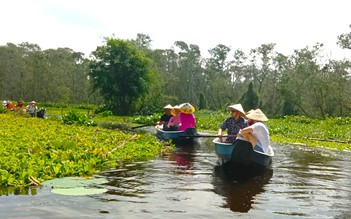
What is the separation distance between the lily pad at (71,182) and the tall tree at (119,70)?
2908cm

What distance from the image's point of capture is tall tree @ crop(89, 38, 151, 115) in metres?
36.8

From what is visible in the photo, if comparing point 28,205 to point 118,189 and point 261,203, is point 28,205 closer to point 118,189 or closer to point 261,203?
point 118,189

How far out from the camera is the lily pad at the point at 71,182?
23.4 ft

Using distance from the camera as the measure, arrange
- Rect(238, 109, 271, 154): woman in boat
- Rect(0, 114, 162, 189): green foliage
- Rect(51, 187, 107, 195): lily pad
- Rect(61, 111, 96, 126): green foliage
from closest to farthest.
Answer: Rect(51, 187, 107, 195): lily pad, Rect(0, 114, 162, 189): green foliage, Rect(238, 109, 271, 154): woman in boat, Rect(61, 111, 96, 126): green foliage

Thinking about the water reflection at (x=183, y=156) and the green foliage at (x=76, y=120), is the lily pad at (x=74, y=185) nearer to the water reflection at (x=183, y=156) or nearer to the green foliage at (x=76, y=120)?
the water reflection at (x=183, y=156)

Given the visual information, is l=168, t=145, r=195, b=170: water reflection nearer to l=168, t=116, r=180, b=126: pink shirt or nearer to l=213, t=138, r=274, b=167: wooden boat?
l=213, t=138, r=274, b=167: wooden boat

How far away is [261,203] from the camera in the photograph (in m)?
6.72

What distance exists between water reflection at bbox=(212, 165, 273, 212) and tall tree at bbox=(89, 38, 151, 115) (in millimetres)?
27447

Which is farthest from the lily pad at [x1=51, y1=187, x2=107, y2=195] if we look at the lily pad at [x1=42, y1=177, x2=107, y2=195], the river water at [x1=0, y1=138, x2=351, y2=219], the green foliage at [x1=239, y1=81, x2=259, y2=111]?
the green foliage at [x1=239, y1=81, x2=259, y2=111]

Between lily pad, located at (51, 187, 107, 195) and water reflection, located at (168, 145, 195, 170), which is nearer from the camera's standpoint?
lily pad, located at (51, 187, 107, 195)

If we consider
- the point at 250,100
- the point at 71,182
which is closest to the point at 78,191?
the point at 71,182

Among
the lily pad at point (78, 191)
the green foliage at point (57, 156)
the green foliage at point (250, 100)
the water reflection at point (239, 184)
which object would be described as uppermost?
the green foliage at point (250, 100)

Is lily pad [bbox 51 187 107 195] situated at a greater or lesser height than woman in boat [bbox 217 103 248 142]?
lesser

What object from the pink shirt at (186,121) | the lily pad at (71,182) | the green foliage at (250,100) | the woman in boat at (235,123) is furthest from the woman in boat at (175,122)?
the green foliage at (250,100)
